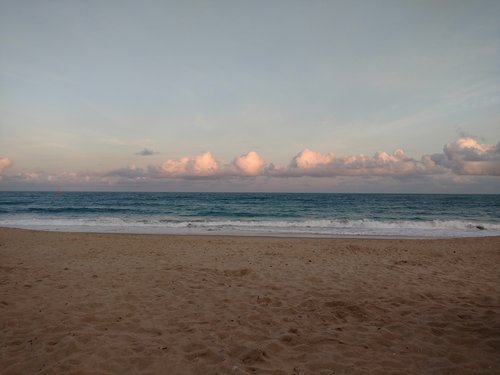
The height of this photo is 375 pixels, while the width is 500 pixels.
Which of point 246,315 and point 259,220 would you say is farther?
point 259,220

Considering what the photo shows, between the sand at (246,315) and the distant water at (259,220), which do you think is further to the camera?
the distant water at (259,220)

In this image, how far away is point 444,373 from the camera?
394 cm

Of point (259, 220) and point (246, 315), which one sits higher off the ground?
point (246, 315)

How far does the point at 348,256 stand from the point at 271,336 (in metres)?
7.73

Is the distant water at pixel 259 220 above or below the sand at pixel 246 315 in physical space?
below

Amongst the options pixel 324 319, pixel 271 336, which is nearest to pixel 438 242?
pixel 324 319

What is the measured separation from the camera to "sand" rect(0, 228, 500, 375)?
13.8 feet

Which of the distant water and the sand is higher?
the sand

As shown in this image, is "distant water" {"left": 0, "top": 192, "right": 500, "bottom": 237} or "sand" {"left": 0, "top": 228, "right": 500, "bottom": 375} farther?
"distant water" {"left": 0, "top": 192, "right": 500, "bottom": 237}

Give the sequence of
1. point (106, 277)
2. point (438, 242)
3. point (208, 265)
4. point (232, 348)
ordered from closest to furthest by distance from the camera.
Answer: point (232, 348) < point (106, 277) < point (208, 265) < point (438, 242)

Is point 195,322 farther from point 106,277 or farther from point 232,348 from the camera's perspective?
point 106,277

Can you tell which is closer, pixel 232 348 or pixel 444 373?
pixel 444 373

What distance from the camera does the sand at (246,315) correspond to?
165 inches

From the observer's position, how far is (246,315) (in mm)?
5832
